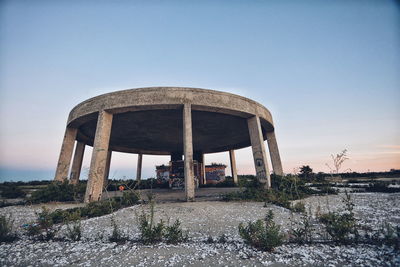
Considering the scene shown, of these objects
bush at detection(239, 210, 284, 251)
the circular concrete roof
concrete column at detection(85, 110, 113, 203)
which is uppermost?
the circular concrete roof

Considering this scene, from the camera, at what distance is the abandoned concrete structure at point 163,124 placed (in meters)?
10.2

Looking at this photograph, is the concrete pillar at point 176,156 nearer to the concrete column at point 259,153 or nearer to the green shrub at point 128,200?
the concrete column at point 259,153

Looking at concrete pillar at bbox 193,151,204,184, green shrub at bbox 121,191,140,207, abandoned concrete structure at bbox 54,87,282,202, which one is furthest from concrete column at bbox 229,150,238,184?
green shrub at bbox 121,191,140,207

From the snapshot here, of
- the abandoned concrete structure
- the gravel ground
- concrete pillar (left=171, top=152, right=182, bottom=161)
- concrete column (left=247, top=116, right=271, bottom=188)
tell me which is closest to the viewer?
the gravel ground

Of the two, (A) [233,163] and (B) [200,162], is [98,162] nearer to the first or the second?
(B) [200,162]

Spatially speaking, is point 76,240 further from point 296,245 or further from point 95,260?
point 296,245

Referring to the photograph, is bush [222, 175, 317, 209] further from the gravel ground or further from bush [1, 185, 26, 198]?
bush [1, 185, 26, 198]

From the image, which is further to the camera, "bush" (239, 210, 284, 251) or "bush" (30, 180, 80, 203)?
"bush" (30, 180, 80, 203)

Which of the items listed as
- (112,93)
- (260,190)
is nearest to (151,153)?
(112,93)

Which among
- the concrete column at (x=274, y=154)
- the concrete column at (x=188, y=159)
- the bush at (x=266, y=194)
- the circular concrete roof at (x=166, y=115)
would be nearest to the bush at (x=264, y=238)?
the bush at (x=266, y=194)

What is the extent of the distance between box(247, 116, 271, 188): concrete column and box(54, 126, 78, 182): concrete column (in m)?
13.9

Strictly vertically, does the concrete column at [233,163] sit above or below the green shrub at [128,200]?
above

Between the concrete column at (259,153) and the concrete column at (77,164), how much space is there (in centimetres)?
1599

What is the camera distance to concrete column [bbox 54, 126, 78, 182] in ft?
41.8
